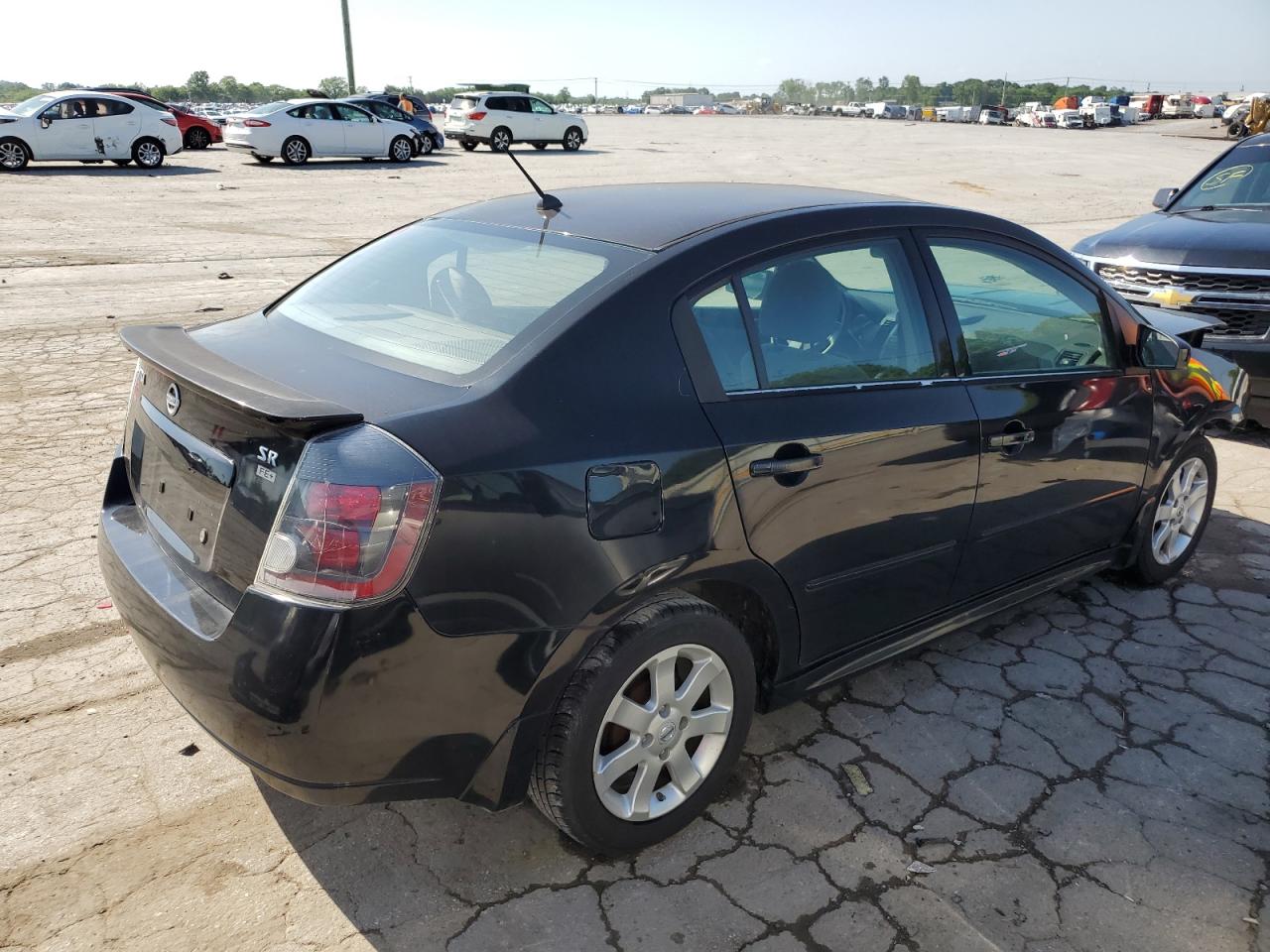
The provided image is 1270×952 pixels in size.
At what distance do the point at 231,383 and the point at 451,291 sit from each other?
767 millimetres

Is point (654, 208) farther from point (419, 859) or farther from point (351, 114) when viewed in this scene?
point (351, 114)

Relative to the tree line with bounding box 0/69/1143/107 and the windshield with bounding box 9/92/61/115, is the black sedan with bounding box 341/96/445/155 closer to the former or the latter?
the windshield with bounding box 9/92/61/115

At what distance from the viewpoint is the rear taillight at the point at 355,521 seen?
7.23 feet

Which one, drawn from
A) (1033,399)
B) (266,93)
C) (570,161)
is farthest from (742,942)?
(266,93)

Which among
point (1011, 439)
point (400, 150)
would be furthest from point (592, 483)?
point (400, 150)

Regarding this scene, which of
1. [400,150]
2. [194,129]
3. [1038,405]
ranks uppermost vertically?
[1038,405]

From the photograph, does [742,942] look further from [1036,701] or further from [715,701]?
[1036,701]

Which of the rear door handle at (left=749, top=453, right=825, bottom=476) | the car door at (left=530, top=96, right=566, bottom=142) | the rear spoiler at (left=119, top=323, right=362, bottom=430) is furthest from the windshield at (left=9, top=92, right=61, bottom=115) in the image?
the rear door handle at (left=749, top=453, right=825, bottom=476)

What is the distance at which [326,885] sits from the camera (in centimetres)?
263

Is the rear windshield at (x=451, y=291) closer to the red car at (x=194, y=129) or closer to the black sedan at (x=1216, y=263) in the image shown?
the black sedan at (x=1216, y=263)

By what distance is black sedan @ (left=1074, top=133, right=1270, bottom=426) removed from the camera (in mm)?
6367

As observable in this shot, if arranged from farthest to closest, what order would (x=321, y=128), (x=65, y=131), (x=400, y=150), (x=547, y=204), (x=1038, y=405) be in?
(x=400, y=150)
(x=321, y=128)
(x=65, y=131)
(x=1038, y=405)
(x=547, y=204)

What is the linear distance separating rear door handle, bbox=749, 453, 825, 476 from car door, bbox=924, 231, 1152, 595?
0.76 metres

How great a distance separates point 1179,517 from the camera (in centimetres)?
458
